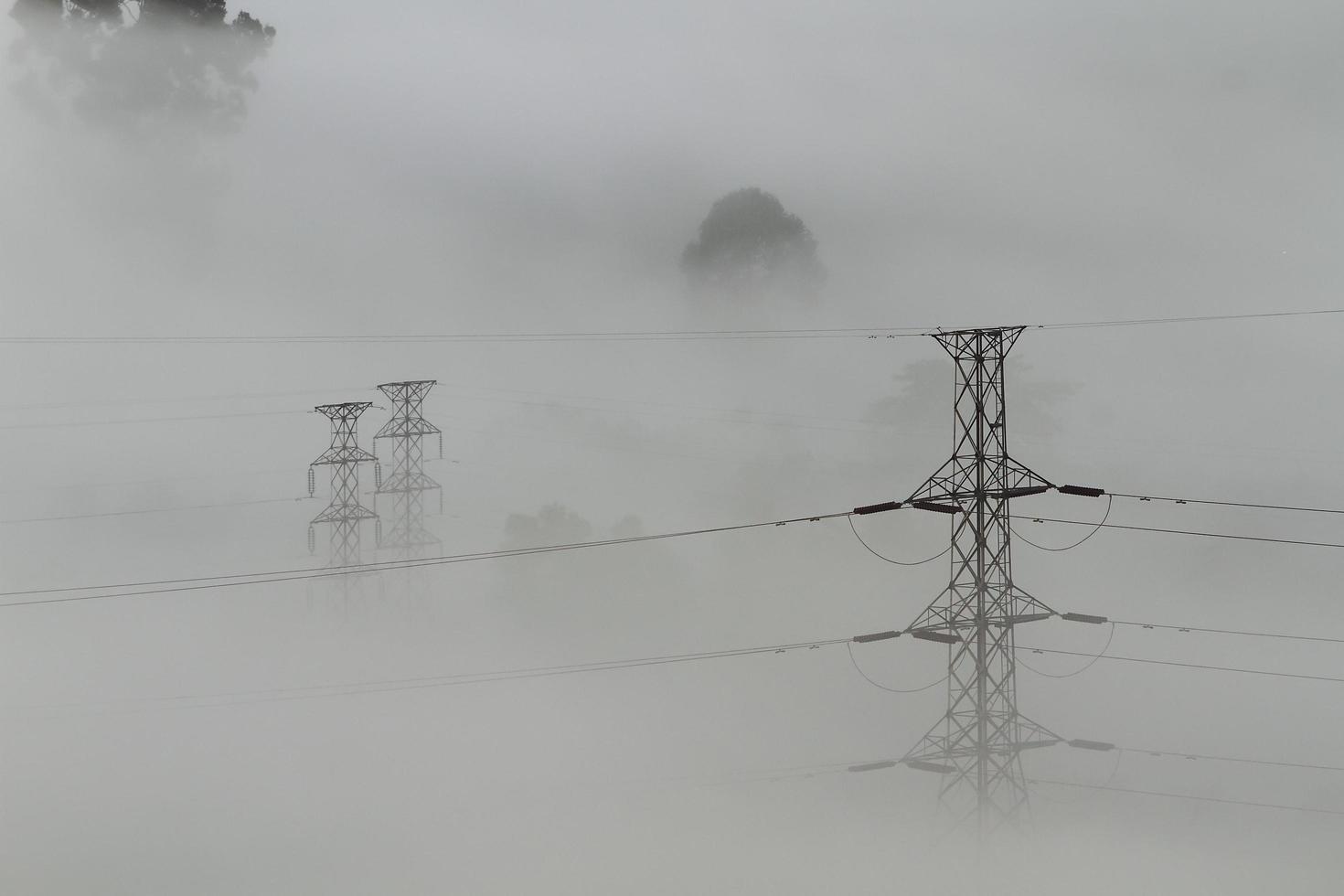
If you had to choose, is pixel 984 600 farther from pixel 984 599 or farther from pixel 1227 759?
pixel 1227 759

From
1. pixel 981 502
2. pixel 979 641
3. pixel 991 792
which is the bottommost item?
pixel 991 792

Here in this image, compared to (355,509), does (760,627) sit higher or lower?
lower

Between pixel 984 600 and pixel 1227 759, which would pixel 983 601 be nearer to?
pixel 984 600

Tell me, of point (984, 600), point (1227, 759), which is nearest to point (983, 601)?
point (984, 600)

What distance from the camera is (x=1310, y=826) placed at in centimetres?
5375

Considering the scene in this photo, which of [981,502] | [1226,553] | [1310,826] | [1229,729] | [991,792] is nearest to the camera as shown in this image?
[981,502]

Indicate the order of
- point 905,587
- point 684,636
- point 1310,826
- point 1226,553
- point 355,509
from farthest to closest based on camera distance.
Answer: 1. point 1226,553
2. point 905,587
3. point 684,636
4. point 355,509
5. point 1310,826

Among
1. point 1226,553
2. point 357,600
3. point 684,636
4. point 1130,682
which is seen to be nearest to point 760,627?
point 684,636

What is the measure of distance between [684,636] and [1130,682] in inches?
1078

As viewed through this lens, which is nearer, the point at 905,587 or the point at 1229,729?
the point at 1229,729

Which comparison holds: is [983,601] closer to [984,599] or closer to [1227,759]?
[984,599]

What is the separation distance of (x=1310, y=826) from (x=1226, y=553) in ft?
205

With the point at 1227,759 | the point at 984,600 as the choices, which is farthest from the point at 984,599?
the point at 1227,759

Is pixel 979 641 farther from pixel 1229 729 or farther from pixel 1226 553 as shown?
pixel 1226 553
